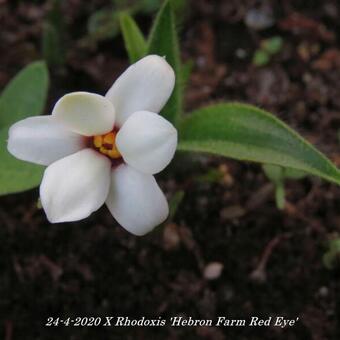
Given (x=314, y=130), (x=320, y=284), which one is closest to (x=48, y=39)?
(x=314, y=130)

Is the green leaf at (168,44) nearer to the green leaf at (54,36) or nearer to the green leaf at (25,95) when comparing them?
the green leaf at (25,95)

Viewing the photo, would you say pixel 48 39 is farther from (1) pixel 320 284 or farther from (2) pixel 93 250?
(1) pixel 320 284

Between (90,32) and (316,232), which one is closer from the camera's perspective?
(316,232)

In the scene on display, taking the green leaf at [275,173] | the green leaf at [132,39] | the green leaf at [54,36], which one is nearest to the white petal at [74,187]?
the green leaf at [132,39]

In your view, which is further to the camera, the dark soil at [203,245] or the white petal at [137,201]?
the dark soil at [203,245]

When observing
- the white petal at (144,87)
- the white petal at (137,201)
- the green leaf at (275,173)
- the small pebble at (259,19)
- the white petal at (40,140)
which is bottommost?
the green leaf at (275,173)

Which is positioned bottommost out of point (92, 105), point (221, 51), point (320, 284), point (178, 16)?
point (320, 284)
